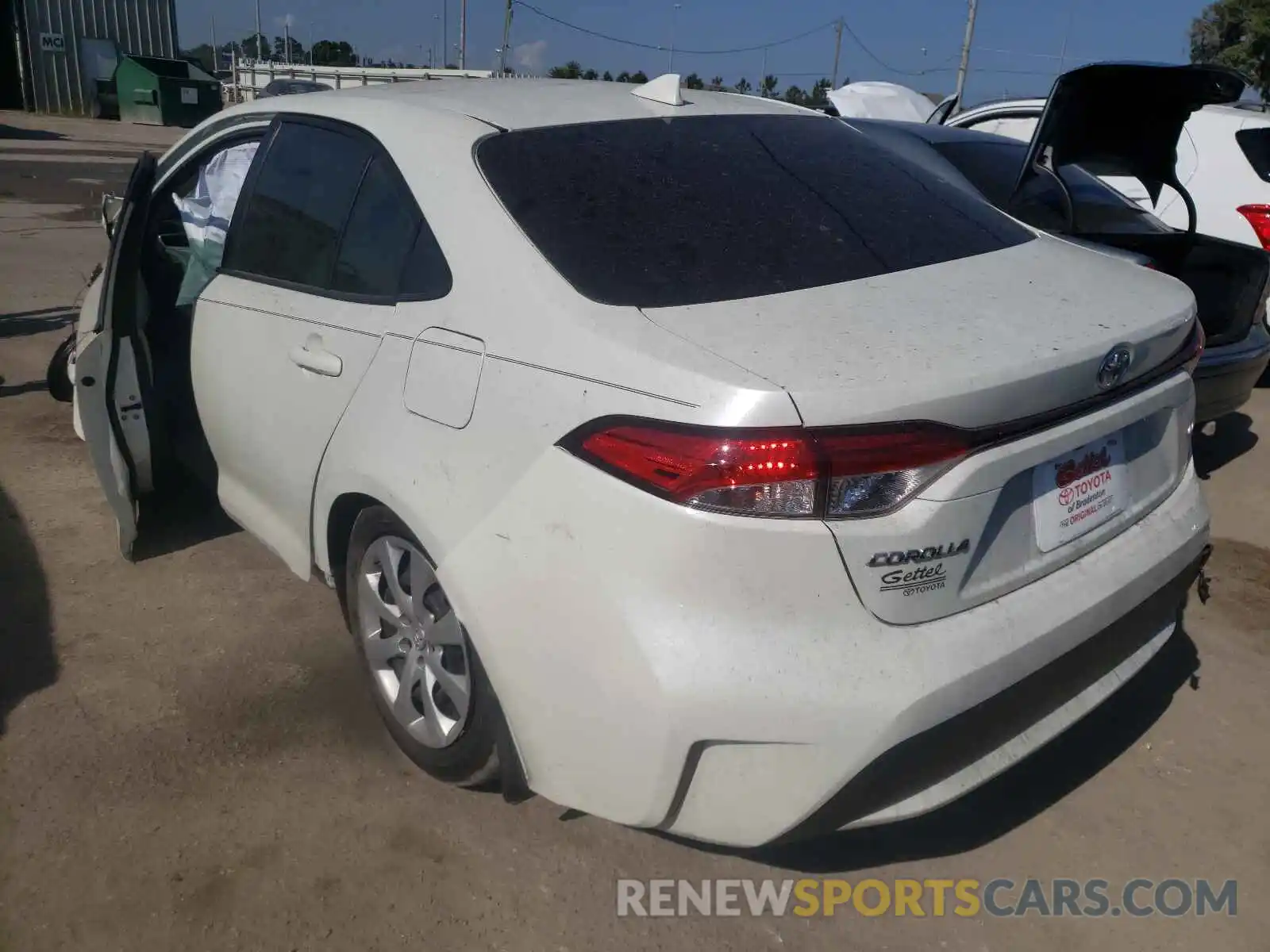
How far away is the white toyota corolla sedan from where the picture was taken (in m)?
1.84

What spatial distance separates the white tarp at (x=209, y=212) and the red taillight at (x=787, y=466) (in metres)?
2.61

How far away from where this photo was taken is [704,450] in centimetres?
181

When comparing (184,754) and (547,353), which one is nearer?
(547,353)

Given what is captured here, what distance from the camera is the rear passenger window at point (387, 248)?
7.94 ft

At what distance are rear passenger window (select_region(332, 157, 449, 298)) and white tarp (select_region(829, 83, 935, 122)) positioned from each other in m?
7.68

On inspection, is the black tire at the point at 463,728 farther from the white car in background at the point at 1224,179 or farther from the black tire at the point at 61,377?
the white car in background at the point at 1224,179

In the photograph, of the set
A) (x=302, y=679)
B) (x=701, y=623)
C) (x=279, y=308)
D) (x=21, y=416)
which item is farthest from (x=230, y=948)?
(x=21, y=416)

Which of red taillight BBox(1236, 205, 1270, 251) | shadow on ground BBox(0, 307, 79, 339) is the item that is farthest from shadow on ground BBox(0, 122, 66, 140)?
red taillight BBox(1236, 205, 1270, 251)

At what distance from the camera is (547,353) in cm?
203

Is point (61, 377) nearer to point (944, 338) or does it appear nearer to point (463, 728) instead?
point (463, 728)

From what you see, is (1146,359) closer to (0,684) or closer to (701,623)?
(701,623)

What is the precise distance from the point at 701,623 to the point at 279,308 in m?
1.74

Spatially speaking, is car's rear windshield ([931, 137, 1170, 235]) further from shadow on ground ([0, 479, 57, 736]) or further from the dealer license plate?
shadow on ground ([0, 479, 57, 736])

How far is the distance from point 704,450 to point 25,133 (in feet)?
91.3
